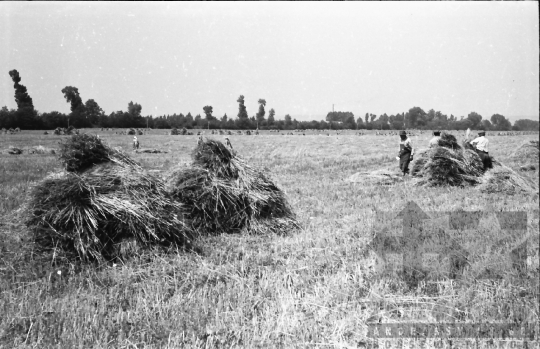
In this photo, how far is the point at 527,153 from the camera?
71.1ft

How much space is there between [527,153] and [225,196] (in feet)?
68.7

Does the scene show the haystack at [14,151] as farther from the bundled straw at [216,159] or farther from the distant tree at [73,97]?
the distant tree at [73,97]

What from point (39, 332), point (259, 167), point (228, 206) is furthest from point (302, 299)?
point (259, 167)

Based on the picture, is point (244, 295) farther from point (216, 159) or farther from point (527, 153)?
point (527, 153)

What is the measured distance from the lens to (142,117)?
99.8 meters

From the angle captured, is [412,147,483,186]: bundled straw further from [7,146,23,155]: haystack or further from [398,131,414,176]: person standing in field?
[7,146,23,155]: haystack

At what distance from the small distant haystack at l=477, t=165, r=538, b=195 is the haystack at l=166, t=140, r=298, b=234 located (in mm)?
Answer: 7499

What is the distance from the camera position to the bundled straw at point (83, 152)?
6.77 meters

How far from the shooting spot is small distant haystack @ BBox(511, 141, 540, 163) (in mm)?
20672

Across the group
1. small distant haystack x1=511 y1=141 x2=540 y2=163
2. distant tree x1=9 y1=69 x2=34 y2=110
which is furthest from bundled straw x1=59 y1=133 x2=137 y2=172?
distant tree x1=9 y1=69 x2=34 y2=110

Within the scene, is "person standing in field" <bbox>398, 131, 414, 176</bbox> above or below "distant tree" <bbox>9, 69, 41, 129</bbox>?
below

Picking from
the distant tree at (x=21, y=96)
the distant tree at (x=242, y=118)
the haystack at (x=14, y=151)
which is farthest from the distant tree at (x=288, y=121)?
the haystack at (x=14, y=151)

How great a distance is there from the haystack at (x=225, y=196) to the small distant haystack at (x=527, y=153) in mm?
18326

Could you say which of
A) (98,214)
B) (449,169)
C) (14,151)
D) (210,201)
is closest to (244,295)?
(98,214)
